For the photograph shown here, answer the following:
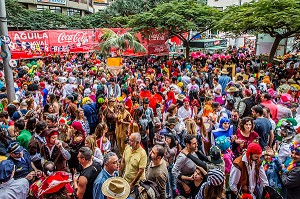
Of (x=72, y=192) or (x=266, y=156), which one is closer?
(x=72, y=192)

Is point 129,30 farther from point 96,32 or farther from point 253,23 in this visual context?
point 253,23

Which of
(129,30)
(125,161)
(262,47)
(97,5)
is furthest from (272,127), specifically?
(97,5)

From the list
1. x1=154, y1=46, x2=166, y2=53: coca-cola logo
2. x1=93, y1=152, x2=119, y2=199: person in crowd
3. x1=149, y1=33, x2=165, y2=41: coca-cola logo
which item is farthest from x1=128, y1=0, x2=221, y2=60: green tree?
x1=93, y1=152, x2=119, y2=199: person in crowd

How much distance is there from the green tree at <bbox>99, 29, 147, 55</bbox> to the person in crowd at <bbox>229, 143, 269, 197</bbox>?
552 inches

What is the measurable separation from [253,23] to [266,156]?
10.4 metres

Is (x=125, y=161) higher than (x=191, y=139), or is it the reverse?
(x=191, y=139)

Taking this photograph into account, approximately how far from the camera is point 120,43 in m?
17.1

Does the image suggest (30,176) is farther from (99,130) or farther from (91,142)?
(99,130)

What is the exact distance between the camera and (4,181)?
3359 millimetres

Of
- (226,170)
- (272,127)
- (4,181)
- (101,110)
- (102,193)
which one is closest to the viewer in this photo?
(4,181)

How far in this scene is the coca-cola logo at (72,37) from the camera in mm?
17812

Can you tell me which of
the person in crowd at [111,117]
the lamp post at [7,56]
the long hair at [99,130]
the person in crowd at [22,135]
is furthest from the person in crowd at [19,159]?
the lamp post at [7,56]

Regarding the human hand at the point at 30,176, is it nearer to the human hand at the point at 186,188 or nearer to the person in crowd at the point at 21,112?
the human hand at the point at 186,188

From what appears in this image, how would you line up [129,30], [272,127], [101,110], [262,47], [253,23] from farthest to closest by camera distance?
[262,47] → [129,30] → [253,23] → [101,110] → [272,127]
